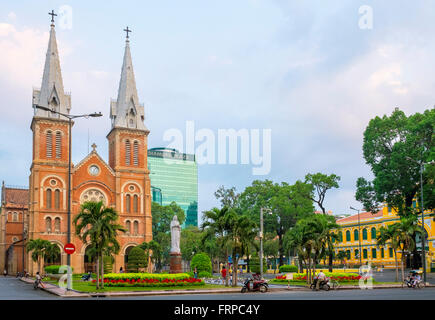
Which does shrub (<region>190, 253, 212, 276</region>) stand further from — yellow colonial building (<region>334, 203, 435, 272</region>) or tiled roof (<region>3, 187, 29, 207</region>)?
tiled roof (<region>3, 187, 29, 207</region>)

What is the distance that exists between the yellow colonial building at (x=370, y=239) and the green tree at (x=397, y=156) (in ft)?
46.2

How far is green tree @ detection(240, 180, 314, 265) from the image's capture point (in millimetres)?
66438

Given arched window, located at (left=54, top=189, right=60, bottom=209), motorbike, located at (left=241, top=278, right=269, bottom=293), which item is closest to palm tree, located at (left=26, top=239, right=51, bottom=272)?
arched window, located at (left=54, top=189, right=60, bottom=209)

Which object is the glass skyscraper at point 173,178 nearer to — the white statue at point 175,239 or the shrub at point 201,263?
the shrub at point 201,263

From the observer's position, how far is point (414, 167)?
5241 cm

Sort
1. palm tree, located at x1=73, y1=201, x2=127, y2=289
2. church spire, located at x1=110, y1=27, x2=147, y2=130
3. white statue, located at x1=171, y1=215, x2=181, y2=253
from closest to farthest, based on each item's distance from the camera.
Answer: palm tree, located at x1=73, y1=201, x2=127, y2=289 < white statue, located at x1=171, y1=215, x2=181, y2=253 < church spire, located at x1=110, y1=27, x2=147, y2=130

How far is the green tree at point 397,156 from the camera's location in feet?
170

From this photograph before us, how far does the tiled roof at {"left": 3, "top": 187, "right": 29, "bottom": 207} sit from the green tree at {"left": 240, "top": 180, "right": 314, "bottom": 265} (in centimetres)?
4870

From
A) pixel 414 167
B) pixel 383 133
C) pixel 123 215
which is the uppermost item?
pixel 383 133

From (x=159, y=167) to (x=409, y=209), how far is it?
334ft

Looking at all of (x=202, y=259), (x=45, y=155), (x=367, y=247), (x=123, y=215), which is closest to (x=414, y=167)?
(x=202, y=259)

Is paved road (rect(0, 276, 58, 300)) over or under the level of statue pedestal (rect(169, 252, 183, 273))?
under

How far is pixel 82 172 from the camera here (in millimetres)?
70938
